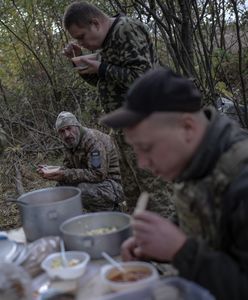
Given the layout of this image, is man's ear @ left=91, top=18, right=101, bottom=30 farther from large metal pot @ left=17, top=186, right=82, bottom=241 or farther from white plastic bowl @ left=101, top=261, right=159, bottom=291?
white plastic bowl @ left=101, top=261, right=159, bottom=291

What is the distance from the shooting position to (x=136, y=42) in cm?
284

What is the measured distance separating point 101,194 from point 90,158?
1.02ft

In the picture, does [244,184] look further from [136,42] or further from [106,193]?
[106,193]

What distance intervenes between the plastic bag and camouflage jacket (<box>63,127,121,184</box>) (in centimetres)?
186

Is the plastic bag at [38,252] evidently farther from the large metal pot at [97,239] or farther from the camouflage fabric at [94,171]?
the camouflage fabric at [94,171]

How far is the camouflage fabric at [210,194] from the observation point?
1.23m

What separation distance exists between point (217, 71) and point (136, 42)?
1.50 metres

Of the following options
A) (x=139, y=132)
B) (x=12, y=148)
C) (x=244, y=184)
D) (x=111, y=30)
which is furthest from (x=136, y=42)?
(x=12, y=148)

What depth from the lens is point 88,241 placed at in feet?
5.40

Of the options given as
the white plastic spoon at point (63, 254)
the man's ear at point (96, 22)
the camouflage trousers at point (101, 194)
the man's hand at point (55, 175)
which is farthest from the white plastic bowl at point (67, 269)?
the camouflage trousers at point (101, 194)

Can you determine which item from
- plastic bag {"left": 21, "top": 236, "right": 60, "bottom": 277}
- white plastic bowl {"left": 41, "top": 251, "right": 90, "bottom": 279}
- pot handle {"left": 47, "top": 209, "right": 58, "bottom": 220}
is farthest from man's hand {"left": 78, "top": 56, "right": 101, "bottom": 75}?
white plastic bowl {"left": 41, "top": 251, "right": 90, "bottom": 279}

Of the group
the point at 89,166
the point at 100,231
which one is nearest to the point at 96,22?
the point at 89,166

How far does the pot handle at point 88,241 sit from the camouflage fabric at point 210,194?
0.42 meters

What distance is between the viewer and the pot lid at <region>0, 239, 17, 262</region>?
169 centimetres
